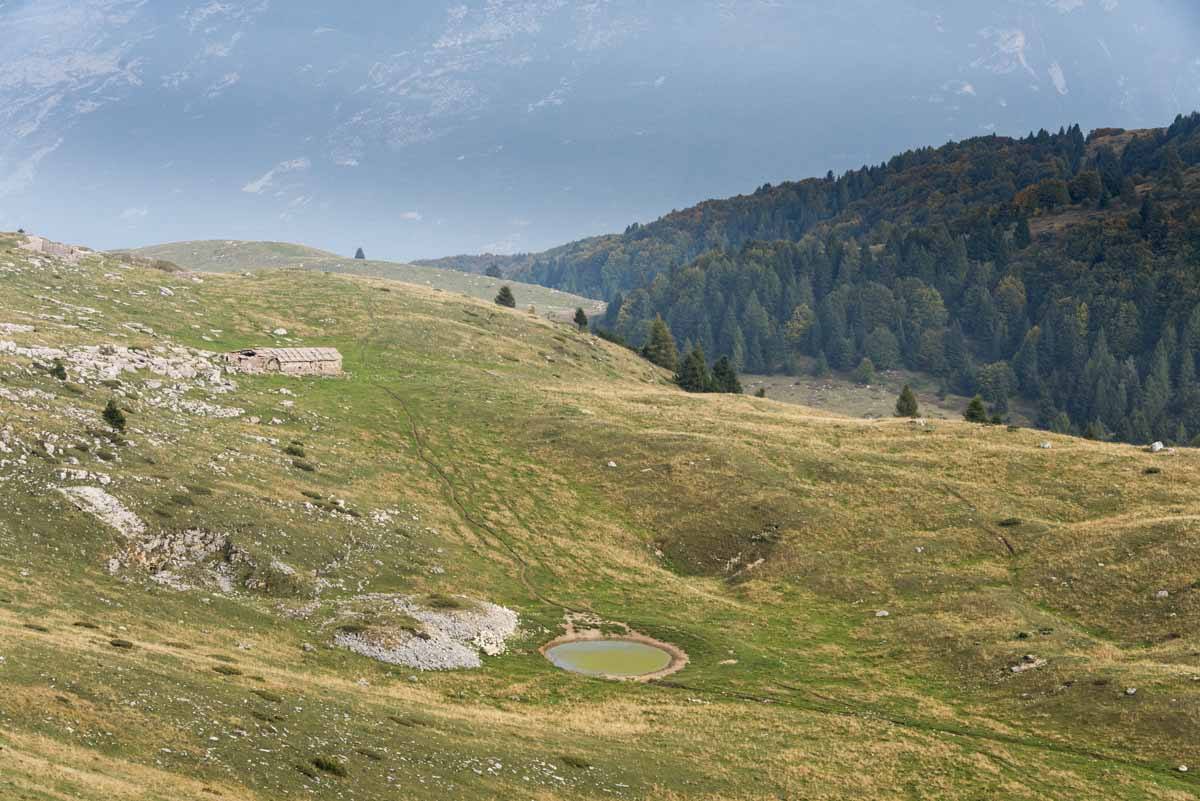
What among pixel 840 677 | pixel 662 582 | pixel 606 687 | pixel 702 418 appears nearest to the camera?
pixel 606 687

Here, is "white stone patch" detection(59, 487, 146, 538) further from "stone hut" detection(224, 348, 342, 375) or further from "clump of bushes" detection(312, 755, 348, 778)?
"stone hut" detection(224, 348, 342, 375)

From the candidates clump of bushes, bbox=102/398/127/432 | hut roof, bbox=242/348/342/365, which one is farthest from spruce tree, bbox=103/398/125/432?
hut roof, bbox=242/348/342/365

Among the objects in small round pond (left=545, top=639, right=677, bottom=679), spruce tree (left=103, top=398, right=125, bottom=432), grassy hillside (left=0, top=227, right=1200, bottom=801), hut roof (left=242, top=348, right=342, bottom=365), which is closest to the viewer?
grassy hillside (left=0, top=227, right=1200, bottom=801)

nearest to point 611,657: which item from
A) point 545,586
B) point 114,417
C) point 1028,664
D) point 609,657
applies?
point 609,657

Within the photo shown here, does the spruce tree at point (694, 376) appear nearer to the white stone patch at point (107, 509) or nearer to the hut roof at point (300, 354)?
the hut roof at point (300, 354)

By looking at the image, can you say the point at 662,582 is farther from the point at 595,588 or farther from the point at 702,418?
the point at 702,418

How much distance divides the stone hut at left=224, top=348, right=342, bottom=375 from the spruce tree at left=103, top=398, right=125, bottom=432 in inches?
1350

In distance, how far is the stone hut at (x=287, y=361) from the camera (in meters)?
119

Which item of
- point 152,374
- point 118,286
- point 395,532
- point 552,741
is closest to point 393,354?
point 118,286

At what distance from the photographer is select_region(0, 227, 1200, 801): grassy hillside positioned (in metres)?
49.9

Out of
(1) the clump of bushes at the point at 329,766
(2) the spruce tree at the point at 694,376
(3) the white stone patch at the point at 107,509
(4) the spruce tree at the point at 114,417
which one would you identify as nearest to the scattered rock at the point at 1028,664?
(1) the clump of bushes at the point at 329,766

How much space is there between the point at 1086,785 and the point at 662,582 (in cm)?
3803

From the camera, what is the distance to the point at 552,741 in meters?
57.0

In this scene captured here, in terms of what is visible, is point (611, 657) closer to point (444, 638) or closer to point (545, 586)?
point (444, 638)
